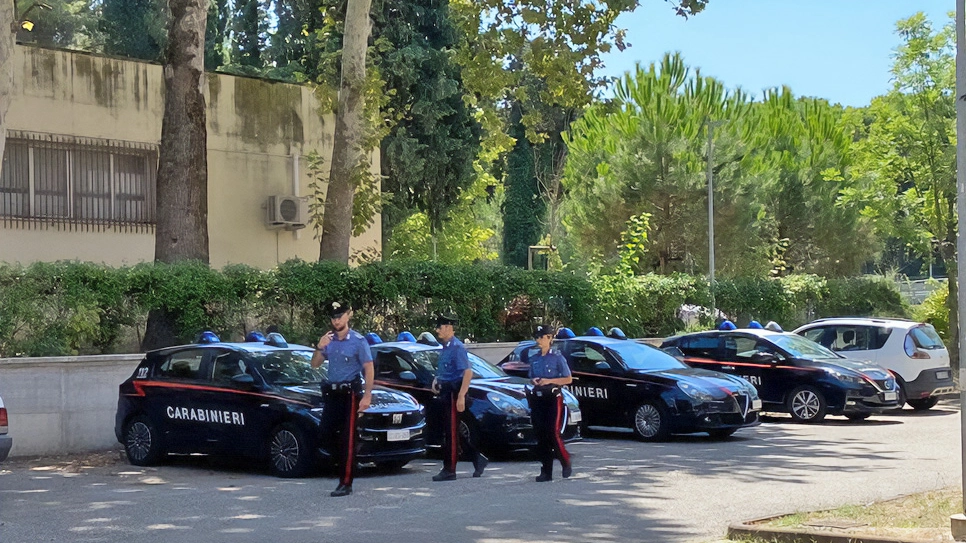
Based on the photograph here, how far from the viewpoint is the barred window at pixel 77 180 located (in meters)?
19.4

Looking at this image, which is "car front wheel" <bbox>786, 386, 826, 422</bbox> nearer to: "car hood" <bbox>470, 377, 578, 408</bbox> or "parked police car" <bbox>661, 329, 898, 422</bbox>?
"parked police car" <bbox>661, 329, 898, 422</bbox>

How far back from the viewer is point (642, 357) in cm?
1731

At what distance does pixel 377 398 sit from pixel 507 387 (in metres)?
2.12

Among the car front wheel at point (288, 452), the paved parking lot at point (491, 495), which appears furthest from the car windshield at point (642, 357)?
the car front wheel at point (288, 452)

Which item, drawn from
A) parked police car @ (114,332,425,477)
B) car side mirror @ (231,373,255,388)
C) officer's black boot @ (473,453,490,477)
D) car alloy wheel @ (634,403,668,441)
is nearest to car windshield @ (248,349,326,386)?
parked police car @ (114,332,425,477)

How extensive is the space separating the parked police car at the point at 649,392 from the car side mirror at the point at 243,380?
4886 mm

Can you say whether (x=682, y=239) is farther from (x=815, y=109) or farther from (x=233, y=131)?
(x=233, y=131)

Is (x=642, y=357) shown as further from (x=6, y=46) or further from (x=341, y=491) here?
(x=6, y=46)

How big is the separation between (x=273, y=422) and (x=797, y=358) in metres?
9.62

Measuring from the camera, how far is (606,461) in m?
14.1

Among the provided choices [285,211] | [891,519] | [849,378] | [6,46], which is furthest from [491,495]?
[285,211]

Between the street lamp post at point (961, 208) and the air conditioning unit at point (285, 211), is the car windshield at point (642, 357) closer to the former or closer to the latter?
the air conditioning unit at point (285, 211)

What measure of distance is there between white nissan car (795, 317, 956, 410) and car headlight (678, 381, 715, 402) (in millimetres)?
5324

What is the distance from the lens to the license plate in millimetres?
12773
